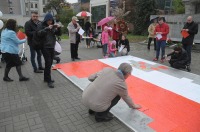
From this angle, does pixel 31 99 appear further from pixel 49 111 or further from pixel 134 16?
pixel 134 16

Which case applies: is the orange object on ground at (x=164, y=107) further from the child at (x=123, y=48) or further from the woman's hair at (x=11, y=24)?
the woman's hair at (x=11, y=24)

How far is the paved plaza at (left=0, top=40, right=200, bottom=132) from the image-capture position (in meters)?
3.48

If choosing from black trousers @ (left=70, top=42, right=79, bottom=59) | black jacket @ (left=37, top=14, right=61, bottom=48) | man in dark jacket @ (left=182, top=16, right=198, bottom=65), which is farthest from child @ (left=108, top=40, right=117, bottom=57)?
black jacket @ (left=37, top=14, right=61, bottom=48)

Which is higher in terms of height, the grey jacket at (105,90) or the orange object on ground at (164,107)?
the grey jacket at (105,90)

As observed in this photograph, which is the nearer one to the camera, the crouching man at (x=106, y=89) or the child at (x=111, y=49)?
the crouching man at (x=106, y=89)

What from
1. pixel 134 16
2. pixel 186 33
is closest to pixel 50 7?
pixel 134 16

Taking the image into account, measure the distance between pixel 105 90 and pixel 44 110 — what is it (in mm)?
1535

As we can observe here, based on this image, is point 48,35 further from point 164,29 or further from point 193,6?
point 193,6

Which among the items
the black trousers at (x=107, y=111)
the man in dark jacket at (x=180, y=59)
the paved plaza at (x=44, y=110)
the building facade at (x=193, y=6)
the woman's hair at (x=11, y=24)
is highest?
the building facade at (x=193, y=6)

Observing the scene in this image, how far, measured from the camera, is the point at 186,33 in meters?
7.34

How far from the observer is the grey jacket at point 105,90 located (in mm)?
3330

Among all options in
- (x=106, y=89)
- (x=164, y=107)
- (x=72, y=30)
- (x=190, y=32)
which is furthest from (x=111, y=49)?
(x=106, y=89)

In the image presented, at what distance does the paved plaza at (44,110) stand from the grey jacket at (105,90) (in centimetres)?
44

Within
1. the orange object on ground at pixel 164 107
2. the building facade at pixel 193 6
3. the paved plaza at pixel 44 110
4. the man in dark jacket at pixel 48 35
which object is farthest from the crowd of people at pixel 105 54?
the building facade at pixel 193 6
